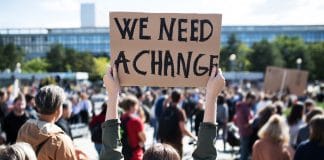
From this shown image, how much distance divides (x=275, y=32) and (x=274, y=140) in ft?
478

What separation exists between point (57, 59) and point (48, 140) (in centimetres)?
9354

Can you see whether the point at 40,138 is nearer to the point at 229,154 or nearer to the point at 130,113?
the point at 130,113

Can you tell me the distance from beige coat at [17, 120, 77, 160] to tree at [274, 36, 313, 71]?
9184 centimetres

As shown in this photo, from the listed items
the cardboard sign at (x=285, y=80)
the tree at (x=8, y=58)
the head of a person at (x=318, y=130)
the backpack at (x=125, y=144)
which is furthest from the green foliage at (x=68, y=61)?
the head of a person at (x=318, y=130)

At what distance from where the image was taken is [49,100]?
352cm

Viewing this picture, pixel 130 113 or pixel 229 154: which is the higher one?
pixel 130 113

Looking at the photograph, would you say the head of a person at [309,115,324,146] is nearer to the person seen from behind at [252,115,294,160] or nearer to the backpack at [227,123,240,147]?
the person seen from behind at [252,115,294,160]

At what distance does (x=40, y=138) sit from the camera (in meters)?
3.47

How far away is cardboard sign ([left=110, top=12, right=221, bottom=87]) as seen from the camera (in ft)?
10.4

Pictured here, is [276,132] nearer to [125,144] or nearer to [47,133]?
[125,144]

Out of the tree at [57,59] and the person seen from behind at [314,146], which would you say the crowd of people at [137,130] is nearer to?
the person seen from behind at [314,146]

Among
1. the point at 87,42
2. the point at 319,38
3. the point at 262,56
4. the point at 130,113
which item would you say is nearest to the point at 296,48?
the point at 262,56

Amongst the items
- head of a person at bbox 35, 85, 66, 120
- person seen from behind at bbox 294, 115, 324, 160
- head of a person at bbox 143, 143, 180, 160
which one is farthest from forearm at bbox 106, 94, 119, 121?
person seen from behind at bbox 294, 115, 324, 160

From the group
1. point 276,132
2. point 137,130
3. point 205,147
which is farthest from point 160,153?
point 137,130
